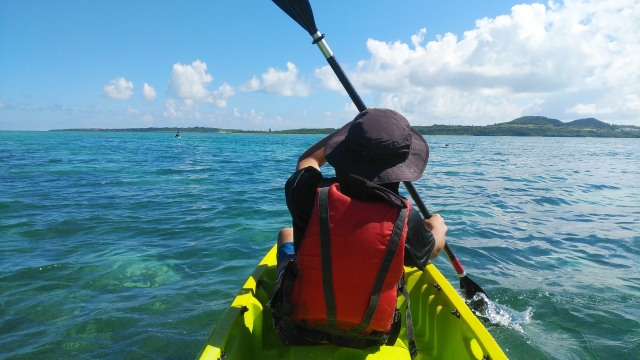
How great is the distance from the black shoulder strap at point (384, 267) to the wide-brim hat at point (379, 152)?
24cm

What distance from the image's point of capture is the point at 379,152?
7.45 feet

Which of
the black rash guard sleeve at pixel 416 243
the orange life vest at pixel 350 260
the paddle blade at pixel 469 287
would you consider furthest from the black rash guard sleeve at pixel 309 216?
the paddle blade at pixel 469 287

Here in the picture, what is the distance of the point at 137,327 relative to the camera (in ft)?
17.2

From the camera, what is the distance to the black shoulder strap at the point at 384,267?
2.26m

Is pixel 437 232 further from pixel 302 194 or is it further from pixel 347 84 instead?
pixel 347 84

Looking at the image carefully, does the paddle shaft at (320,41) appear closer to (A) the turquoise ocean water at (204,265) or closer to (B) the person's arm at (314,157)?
(B) the person's arm at (314,157)

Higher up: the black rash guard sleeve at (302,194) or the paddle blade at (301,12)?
the paddle blade at (301,12)

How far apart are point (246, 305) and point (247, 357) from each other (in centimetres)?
44

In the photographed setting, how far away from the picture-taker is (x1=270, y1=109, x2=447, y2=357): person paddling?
7.41ft

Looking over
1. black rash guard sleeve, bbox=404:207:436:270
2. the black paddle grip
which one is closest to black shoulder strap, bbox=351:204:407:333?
black rash guard sleeve, bbox=404:207:436:270

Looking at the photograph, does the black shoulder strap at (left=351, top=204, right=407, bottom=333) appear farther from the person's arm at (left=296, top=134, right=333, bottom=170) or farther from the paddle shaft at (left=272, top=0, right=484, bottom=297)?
the paddle shaft at (left=272, top=0, right=484, bottom=297)

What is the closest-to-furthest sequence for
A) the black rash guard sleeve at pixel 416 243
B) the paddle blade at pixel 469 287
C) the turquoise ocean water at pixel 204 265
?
the black rash guard sleeve at pixel 416 243 < the turquoise ocean water at pixel 204 265 < the paddle blade at pixel 469 287

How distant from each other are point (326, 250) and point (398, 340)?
153cm

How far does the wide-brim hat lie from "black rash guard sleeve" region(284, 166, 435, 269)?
0.65ft
